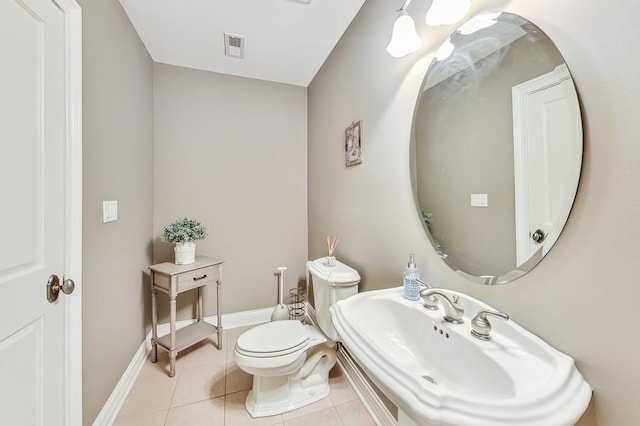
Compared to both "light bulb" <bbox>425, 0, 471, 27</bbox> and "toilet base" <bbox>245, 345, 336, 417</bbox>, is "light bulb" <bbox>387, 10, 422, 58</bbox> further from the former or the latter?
"toilet base" <bbox>245, 345, 336, 417</bbox>

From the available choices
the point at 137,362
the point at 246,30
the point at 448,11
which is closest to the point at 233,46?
the point at 246,30

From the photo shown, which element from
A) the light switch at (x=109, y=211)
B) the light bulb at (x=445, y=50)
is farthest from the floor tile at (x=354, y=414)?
the light bulb at (x=445, y=50)

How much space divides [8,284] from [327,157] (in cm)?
180

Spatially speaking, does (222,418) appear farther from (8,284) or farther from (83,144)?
(83,144)

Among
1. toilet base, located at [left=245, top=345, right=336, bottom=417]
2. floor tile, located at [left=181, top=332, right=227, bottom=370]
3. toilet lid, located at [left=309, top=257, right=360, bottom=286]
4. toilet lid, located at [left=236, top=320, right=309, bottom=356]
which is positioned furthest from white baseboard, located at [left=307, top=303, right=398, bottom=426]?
floor tile, located at [left=181, top=332, right=227, bottom=370]

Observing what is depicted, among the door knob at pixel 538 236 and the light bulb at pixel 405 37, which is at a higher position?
the light bulb at pixel 405 37

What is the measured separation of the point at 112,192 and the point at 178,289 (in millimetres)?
745

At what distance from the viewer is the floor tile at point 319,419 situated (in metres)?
1.33

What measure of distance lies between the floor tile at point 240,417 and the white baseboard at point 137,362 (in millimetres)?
584

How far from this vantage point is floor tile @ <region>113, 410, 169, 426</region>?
A: 133 cm

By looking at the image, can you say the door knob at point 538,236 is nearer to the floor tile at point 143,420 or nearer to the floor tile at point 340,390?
the floor tile at point 340,390

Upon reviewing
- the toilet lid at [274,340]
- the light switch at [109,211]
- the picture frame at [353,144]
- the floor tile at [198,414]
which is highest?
the picture frame at [353,144]

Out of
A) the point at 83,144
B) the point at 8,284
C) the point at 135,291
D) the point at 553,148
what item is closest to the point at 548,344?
the point at 553,148

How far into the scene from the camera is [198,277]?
73.2 inches
